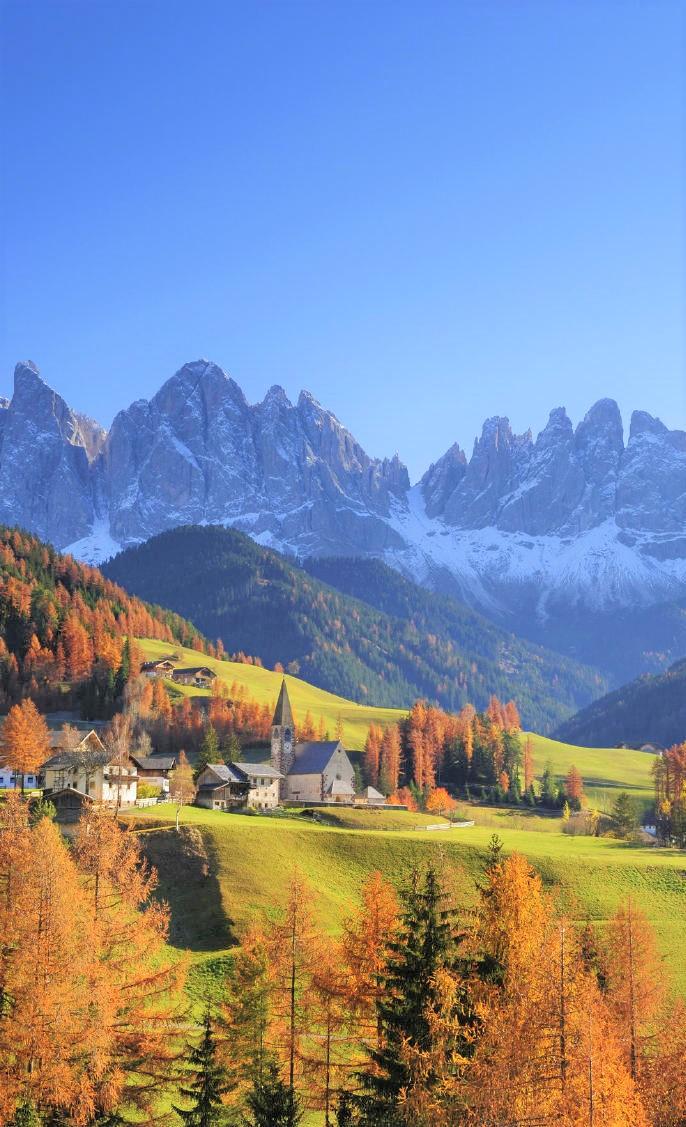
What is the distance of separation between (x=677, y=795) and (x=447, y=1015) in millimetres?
115623

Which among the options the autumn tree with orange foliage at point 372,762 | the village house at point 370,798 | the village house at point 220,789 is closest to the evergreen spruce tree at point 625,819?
the village house at point 370,798

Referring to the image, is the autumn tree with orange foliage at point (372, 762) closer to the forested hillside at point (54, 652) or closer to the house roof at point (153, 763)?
the forested hillside at point (54, 652)

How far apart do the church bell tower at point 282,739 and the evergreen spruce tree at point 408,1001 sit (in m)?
88.8

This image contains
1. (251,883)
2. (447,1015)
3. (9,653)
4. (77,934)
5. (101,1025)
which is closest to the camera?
(447,1015)

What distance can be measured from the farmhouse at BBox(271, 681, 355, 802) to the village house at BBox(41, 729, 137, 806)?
1107 inches

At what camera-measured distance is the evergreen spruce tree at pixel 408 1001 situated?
41781 millimetres

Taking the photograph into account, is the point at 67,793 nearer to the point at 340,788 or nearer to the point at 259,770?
the point at 259,770

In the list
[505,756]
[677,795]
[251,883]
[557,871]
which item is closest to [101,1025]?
[251,883]

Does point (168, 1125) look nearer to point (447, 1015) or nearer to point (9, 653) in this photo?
point (447, 1015)

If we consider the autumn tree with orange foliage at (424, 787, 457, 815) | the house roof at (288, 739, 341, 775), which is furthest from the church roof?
the autumn tree with orange foliage at (424, 787, 457, 815)

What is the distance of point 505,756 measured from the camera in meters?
169

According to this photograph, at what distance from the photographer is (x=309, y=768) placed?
13388 cm

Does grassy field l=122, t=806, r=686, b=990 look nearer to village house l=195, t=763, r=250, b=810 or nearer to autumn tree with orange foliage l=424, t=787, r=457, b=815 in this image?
village house l=195, t=763, r=250, b=810

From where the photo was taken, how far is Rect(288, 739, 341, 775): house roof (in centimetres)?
13312
